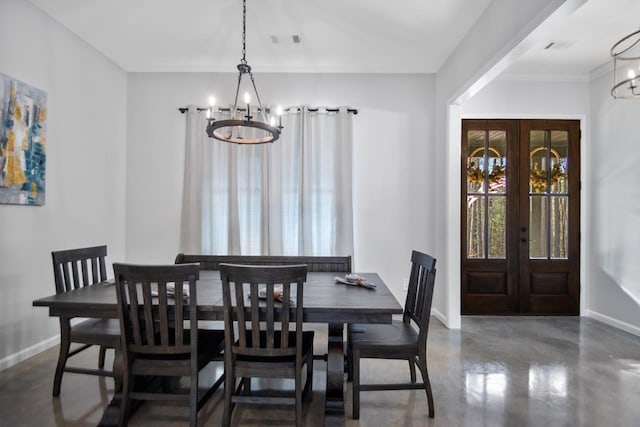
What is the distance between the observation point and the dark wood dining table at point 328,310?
6.53 ft

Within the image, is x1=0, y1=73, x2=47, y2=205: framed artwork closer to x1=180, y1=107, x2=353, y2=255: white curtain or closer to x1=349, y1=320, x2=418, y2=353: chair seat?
x1=180, y1=107, x2=353, y2=255: white curtain

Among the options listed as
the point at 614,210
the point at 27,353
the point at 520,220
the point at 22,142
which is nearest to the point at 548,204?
the point at 520,220

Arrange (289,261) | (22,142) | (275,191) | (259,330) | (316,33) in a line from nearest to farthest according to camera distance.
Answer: (259,330) < (22,142) < (289,261) < (316,33) < (275,191)

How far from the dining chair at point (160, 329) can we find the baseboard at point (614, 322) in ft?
14.1

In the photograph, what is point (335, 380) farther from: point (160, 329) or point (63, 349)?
point (63, 349)

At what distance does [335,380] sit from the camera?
6.96 ft

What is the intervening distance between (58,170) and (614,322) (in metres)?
6.04

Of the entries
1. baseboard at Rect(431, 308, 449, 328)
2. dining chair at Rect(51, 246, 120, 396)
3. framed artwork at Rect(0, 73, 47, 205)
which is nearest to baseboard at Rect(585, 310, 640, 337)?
baseboard at Rect(431, 308, 449, 328)

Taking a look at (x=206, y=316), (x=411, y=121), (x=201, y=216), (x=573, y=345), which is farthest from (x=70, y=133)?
(x=573, y=345)

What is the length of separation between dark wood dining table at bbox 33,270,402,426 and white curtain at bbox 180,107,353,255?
1906mm

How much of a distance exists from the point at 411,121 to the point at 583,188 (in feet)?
7.46

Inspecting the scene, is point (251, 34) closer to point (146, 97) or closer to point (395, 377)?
point (146, 97)

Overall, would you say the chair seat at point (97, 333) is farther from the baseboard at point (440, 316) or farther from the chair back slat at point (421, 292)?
the baseboard at point (440, 316)

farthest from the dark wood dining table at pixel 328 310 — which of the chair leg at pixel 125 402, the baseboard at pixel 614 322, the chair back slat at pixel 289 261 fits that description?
the baseboard at pixel 614 322
